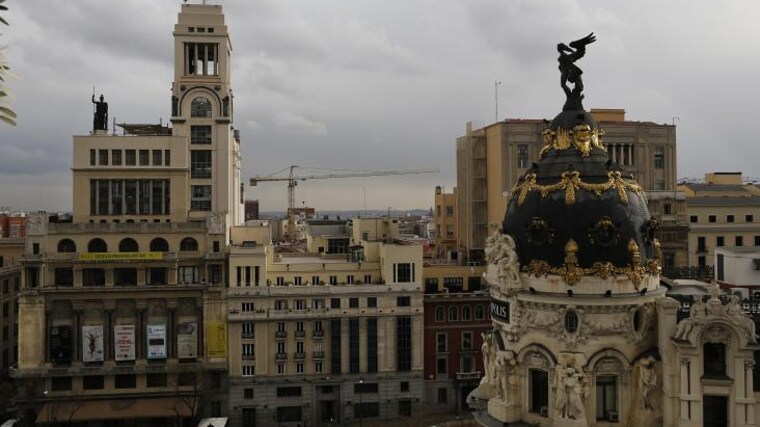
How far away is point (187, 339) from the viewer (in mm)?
87875

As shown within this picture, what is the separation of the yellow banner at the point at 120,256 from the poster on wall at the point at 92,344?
8665 millimetres

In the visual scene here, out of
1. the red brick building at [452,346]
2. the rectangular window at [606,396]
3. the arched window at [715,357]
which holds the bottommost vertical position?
the red brick building at [452,346]

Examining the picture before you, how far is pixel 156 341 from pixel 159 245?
1213 centimetres

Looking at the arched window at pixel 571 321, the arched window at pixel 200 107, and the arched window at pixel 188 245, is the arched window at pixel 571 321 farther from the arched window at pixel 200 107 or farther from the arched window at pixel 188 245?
the arched window at pixel 200 107

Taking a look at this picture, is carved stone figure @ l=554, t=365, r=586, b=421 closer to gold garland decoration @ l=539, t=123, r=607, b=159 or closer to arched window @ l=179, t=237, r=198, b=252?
gold garland decoration @ l=539, t=123, r=607, b=159

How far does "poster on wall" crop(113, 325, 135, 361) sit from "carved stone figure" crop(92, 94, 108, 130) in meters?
29.3

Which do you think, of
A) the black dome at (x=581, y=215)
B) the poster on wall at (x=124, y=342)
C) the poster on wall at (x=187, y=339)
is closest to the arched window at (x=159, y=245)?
the poster on wall at (x=187, y=339)

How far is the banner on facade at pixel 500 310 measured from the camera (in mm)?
43125

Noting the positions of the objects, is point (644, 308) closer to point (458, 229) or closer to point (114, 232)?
point (114, 232)

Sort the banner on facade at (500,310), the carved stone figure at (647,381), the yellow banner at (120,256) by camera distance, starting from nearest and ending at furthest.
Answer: the carved stone figure at (647,381)
the banner on facade at (500,310)
the yellow banner at (120,256)

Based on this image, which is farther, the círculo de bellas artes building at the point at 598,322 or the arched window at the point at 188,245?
the arched window at the point at 188,245

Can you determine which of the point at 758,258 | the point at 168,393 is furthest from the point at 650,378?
the point at 168,393

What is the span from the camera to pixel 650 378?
39.7m

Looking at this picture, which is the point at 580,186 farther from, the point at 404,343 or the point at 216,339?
the point at 216,339
